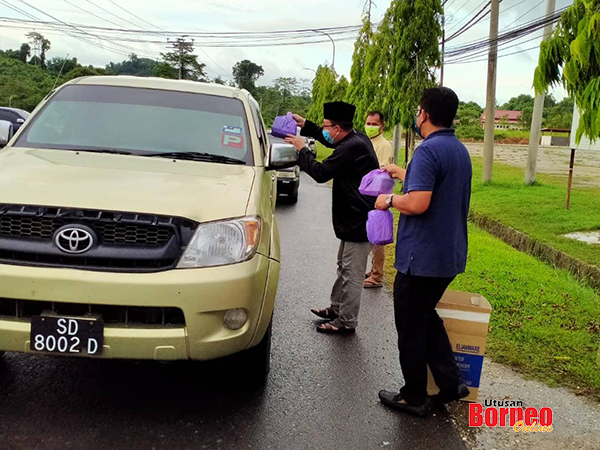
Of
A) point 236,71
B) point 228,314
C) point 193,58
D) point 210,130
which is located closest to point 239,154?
point 210,130

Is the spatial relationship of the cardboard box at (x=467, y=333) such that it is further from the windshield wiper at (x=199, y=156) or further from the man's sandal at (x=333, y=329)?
the windshield wiper at (x=199, y=156)

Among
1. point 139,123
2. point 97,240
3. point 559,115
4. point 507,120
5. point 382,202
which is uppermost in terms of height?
point 507,120

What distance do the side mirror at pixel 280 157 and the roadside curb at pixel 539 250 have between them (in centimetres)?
484

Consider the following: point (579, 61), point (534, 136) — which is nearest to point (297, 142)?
point (579, 61)

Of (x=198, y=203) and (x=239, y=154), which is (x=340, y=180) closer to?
(x=239, y=154)

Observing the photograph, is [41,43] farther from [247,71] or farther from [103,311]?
[103,311]

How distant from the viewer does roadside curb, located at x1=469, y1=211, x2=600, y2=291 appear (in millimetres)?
7266

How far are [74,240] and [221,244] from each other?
28.4 inches

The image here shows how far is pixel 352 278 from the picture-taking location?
4.74 m

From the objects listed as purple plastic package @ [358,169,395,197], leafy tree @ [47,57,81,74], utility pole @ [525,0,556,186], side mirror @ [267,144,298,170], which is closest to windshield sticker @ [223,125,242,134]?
side mirror @ [267,144,298,170]

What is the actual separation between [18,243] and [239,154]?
1706 mm

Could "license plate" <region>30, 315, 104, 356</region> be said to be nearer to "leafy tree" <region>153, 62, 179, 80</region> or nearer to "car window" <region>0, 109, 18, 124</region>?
"car window" <region>0, 109, 18, 124</region>

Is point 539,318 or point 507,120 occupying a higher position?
point 507,120

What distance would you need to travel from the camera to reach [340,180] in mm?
4656
